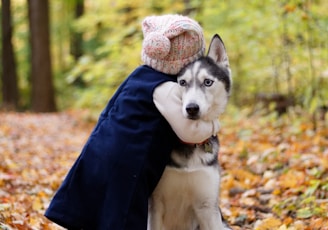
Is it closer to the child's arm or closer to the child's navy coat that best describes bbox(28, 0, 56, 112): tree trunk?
the child's navy coat

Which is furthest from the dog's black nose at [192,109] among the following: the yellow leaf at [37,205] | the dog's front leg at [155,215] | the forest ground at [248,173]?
the yellow leaf at [37,205]

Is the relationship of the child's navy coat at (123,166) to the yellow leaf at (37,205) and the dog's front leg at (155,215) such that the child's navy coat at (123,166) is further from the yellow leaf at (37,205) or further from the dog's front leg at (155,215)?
the yellow leaf at (37,205)

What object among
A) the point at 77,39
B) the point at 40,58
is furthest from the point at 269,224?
the point at 77,39

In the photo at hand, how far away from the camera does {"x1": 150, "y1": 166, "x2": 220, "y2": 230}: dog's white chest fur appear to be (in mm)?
3201

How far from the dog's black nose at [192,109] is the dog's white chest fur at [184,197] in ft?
1.44

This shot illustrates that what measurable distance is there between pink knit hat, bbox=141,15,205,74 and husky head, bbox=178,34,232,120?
84 millimetres

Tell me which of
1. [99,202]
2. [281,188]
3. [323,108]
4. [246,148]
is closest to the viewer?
[99,202]

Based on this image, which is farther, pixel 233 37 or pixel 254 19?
pixel 233 37

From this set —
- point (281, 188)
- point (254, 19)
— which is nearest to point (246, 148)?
point (281, 188)

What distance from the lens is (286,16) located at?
7.61 meters

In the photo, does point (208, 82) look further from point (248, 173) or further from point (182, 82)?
point (248, 173)

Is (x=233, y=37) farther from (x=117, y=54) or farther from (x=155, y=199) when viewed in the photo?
(x=155, y=199)

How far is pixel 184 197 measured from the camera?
3.29 meters

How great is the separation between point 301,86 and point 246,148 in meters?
2.34
